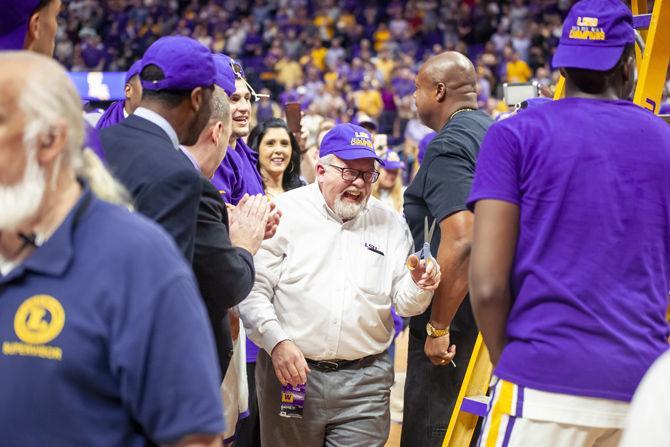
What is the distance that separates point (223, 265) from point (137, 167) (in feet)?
1.62

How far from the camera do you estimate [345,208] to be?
4.38 m

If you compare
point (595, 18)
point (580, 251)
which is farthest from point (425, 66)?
point (580, 251)

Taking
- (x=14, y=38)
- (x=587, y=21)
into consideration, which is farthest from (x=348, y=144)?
(x=14, y=38)

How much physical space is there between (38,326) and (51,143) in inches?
13.9

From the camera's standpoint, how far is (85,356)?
1.90 meters

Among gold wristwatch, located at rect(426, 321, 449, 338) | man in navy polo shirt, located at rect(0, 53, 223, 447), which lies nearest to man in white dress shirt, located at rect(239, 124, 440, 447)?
gold wristwatch, located at rect(426, 321, 449, 338)

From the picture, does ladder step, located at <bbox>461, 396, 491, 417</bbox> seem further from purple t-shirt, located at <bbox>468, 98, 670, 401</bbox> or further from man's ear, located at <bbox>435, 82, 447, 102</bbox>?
man's ear, located at <bbox>435, 82, 447, 102</bbox>

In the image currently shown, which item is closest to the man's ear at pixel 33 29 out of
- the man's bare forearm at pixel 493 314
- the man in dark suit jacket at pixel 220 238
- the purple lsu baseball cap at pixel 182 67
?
the purple lsu baseball cap at pixel 182 67

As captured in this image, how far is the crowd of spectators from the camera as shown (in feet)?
72.8

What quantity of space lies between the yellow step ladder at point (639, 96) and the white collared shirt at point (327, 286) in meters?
0.38

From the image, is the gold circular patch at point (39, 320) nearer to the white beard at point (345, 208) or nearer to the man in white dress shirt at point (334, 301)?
the man in white dress shirt at point (334, 301)

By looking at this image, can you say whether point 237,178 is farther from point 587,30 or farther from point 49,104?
point 49,104

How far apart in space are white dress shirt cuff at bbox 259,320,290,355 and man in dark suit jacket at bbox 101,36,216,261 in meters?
1.33

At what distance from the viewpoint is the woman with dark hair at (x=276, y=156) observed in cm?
612
